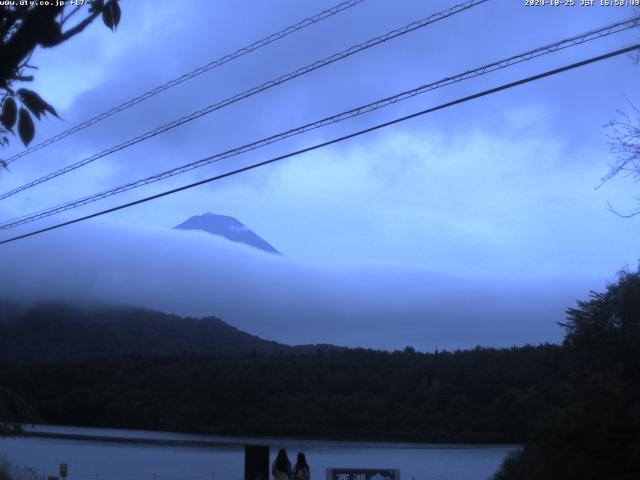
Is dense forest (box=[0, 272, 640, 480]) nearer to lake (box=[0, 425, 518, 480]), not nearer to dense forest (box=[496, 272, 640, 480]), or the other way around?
lake (box=[0, 425, 518, 480])

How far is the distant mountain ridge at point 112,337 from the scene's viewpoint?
198 feet

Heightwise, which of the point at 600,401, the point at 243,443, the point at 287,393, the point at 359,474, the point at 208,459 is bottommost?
the point at 208,459

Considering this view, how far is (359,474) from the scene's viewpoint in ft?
59.0

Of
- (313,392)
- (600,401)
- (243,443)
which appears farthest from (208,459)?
(313,392)

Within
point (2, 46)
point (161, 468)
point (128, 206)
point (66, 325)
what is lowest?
point (161, 468)

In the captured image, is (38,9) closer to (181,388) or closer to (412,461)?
(412,461)

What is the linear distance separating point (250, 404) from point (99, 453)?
1837 cm

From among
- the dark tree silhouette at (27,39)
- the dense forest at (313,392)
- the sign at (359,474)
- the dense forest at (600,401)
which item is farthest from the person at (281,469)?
the dark tree silhouette at (27,39)

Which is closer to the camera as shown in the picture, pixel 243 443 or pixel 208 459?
pixel 208 459

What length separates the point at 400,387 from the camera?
2048 inches

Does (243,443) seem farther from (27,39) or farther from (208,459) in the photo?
(27,39)

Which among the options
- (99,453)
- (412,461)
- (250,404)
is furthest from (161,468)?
(250,404)

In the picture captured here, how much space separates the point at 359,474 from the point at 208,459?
1646cm

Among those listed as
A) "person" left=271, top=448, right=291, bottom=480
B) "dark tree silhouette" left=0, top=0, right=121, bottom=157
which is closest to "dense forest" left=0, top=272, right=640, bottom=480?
"person" left=271, top=448, right=291, bottom=480
